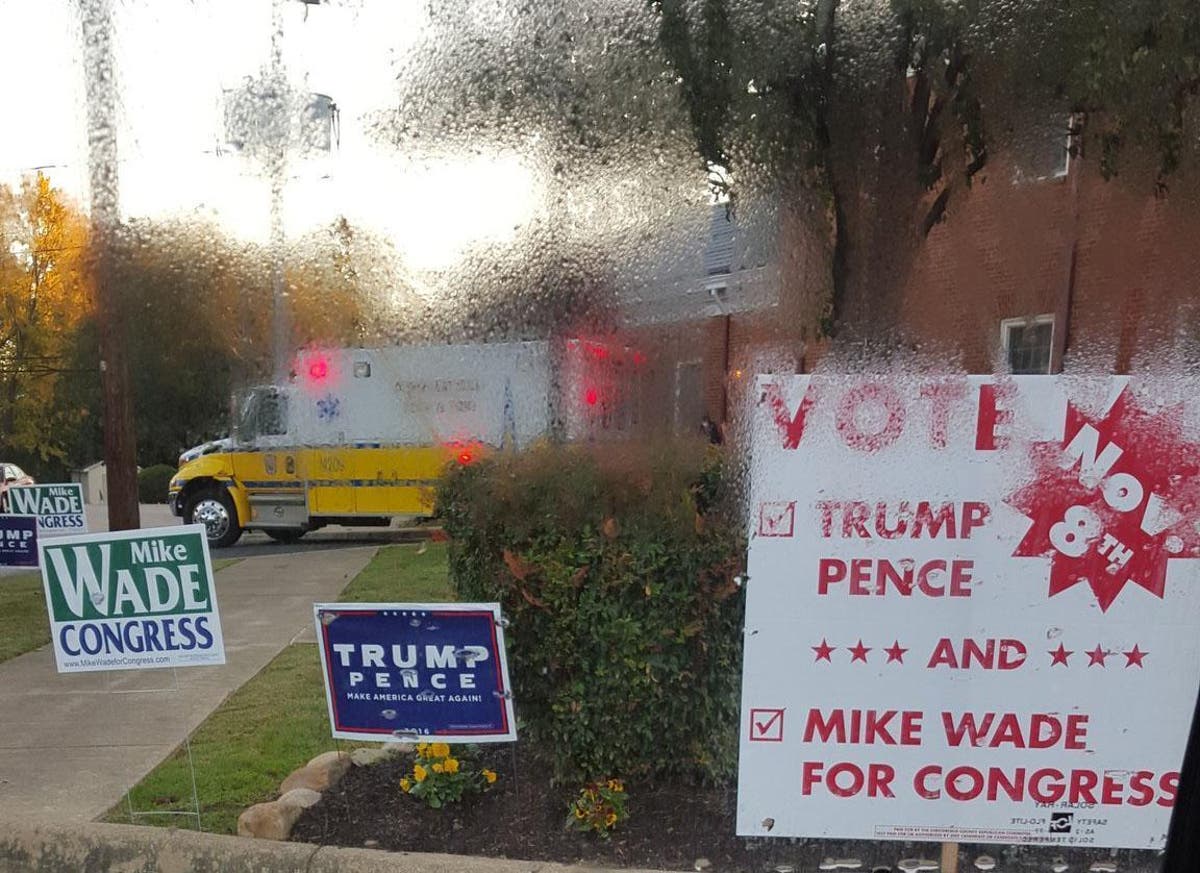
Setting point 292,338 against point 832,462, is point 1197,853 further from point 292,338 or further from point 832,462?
point 292,338

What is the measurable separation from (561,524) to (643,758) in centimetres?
93

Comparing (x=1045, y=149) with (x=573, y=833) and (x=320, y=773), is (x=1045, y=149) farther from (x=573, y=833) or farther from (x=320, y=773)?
(x=320, y=773)

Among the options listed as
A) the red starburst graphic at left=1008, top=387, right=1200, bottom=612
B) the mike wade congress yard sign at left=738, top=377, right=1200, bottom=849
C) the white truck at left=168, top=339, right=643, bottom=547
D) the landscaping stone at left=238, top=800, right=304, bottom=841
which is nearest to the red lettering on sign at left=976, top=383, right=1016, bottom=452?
the mike wade congress yard sign at left=738, top=377, right=1200, bottom=849

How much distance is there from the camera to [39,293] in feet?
27.6

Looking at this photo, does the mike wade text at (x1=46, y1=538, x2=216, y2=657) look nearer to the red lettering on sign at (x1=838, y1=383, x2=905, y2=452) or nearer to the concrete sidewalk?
the concrete sidewalk

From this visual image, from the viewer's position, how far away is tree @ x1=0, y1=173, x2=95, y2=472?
6172 mm

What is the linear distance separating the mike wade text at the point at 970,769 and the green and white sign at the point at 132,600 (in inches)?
96.6

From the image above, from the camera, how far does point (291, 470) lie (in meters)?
12.6

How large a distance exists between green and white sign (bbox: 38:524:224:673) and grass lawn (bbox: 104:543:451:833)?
2.14ft

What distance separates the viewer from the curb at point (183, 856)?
131 inches

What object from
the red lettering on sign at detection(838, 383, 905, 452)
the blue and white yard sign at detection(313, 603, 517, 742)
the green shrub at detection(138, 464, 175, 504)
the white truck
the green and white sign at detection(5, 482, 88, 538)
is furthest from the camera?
the green shrub at detection(138, 464, 175, 504)

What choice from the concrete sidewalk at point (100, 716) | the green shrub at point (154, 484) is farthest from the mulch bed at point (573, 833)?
the green shrub at point (154, 484)

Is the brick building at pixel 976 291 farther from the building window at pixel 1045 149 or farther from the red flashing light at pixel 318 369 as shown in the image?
the red flashing light at pixel 318 369

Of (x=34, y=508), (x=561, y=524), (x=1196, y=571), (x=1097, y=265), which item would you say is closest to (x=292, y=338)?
(x=561, y=524)
